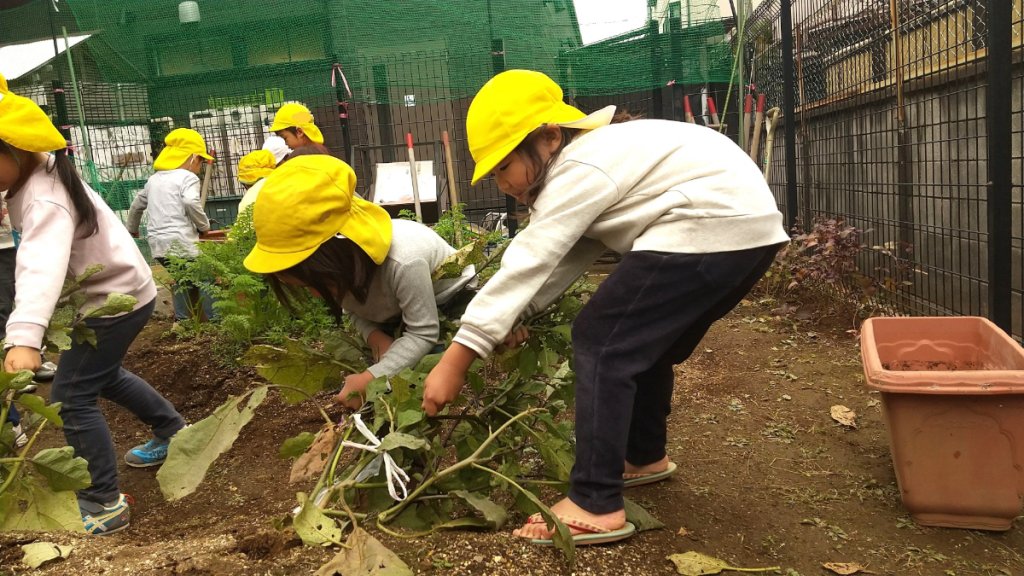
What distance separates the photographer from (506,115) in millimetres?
1992

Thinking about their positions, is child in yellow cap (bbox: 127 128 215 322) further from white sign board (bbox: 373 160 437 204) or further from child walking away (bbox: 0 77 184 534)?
child walking away (bbox: 0 77 184 534)

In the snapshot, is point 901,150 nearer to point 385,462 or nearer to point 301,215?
point 301,215

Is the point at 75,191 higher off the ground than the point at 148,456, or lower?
higher

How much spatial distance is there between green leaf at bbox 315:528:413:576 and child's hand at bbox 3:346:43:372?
4.12ft

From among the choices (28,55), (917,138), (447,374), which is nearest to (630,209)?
(447,374)

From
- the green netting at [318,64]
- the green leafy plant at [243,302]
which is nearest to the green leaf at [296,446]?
the green leafy plant at [243,302]

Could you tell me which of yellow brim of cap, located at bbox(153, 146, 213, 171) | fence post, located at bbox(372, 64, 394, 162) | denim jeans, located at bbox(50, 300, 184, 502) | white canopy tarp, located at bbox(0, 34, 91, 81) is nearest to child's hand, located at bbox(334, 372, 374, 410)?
denim jeans, located at bbox(50, 300, 184, 502)

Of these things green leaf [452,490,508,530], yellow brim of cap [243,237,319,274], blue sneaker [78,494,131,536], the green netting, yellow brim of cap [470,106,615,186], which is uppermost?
the green netting

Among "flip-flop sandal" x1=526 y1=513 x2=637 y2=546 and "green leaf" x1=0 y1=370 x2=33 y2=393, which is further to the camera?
"flip-flop sandal" x1=526 y1=513 x2=637 y2=546

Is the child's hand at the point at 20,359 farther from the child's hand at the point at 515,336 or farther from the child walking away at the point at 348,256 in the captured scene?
the child's hand at the point at 515,336

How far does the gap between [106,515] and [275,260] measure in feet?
4.57

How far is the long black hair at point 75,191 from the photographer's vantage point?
9.03 ft

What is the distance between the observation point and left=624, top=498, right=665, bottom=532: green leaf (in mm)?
2168

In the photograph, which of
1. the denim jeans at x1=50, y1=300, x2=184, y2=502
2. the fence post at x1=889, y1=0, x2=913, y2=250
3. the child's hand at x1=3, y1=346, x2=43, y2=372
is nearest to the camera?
the child's hand at x1=3, y1=346, x2=43, y2=372
